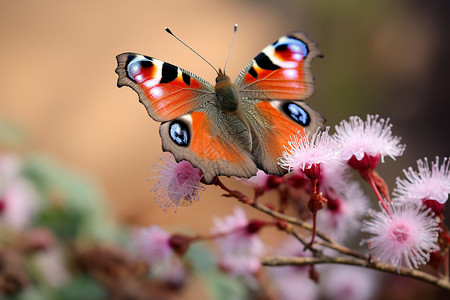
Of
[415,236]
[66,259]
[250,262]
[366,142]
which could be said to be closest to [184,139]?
[366,142]

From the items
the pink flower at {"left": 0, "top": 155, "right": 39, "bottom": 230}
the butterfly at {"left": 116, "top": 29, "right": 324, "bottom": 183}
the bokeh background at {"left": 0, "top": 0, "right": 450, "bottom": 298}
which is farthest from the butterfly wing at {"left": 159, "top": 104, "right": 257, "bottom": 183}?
the bokeh background at {"left": 0, "top": 0, "right": 450, "bottom": 298}

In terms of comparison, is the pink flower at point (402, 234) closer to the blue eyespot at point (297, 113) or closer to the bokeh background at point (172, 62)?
the blue eyespot at point (297, 113)

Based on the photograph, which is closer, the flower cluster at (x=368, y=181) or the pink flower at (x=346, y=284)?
the flower cluster at (x=368, y=181)

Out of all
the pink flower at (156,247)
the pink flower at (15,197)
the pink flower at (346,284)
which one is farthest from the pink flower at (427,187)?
the pink flower at (15,197)

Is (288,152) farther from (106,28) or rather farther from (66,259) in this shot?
(106,28)

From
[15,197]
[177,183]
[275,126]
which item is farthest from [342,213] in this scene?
[15,197]

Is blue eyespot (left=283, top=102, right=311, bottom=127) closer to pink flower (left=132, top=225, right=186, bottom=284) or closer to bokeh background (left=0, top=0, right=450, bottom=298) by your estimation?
pink flower (left=132, top=225, right=186, bottom=284)
